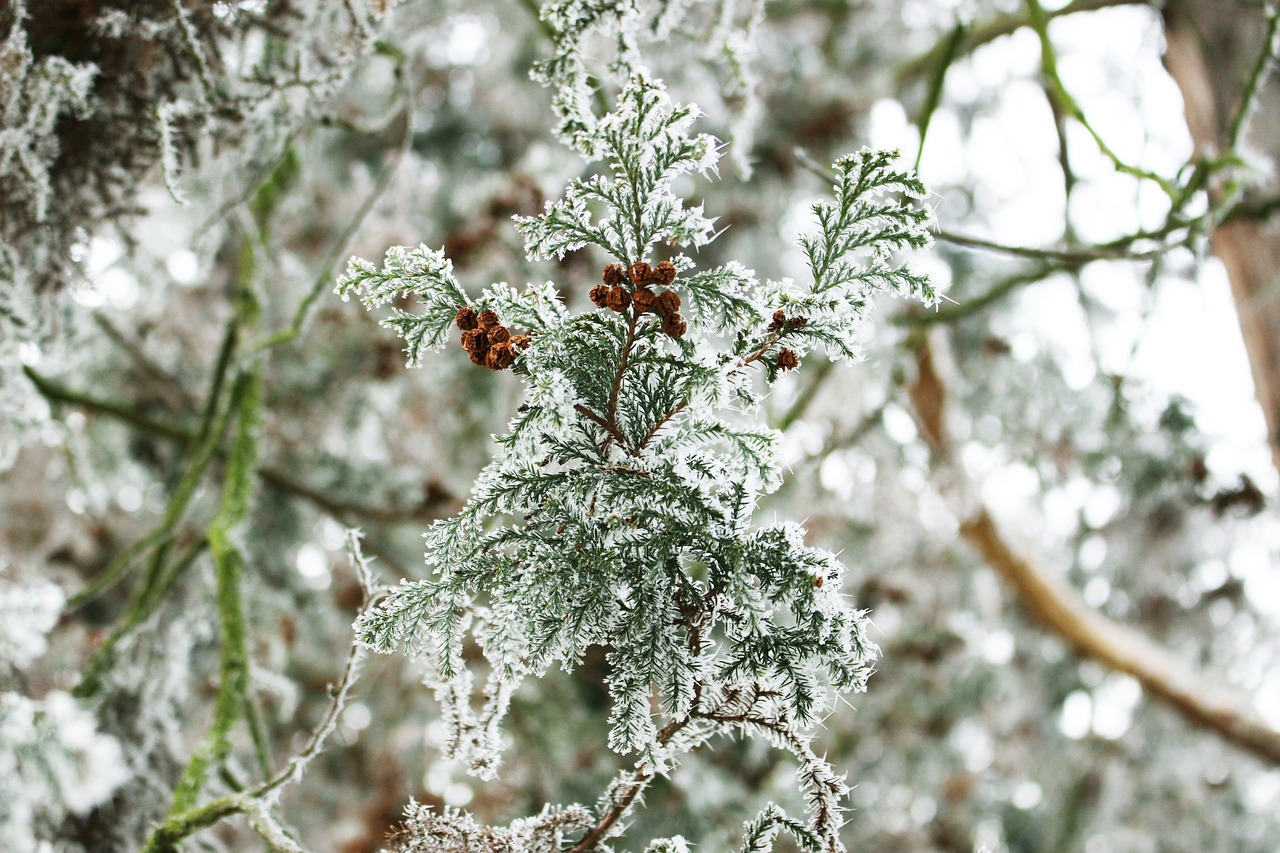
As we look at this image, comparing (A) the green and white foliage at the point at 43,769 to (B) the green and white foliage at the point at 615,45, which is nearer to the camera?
(B) the green and white foliage at the point at 615,45

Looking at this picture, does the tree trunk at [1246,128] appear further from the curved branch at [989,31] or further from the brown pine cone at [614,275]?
the brown pine cone at [614,275]

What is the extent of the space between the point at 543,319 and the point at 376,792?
15.0 feet

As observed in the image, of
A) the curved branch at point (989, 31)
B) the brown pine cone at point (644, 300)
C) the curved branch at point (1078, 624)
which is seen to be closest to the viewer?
the brown pine cone at point (644, 300)

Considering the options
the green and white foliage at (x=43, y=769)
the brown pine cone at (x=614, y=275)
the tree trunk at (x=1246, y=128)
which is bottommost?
the green and white foliage at (x=43, y=769)

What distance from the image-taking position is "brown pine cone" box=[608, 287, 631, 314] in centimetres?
83

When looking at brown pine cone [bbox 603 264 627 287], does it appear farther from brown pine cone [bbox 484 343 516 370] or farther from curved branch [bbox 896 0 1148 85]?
curved branch [bbox 896 0 1148 85]

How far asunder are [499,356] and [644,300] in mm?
147

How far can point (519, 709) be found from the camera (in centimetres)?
326

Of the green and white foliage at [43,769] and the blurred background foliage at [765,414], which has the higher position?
the blurred background foliage at [765,414]

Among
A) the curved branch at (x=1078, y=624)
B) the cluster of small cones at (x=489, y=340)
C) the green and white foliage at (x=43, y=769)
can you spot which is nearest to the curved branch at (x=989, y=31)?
the curved branch at (x=1078, y=624)

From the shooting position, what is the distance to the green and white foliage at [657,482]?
0.86 m

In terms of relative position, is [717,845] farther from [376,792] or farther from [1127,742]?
[1127,742]

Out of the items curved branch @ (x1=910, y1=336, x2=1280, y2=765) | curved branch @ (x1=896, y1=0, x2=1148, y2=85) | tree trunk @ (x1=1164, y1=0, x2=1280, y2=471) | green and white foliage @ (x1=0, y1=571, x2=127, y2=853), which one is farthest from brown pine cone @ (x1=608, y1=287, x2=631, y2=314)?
curved branch @ (x1=896, y1=0, x2=1148, y2=85)

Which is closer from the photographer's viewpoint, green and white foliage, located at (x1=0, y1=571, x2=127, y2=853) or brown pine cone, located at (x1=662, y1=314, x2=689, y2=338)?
brown pine cone, located at (x1=662, y1=314, x2=689, y2=338)
